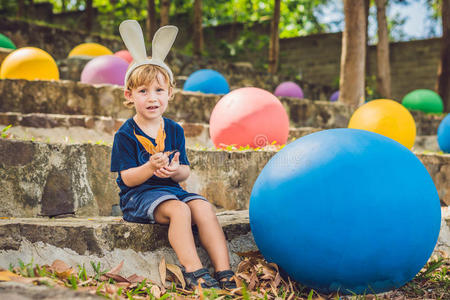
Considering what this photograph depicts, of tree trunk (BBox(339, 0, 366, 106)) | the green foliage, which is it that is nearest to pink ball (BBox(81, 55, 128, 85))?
tree trunk (BBox(339, 0, 366, 106))

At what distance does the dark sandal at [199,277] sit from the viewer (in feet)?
8.88

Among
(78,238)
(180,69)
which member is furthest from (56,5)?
(78,238)

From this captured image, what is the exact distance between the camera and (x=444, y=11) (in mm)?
14242

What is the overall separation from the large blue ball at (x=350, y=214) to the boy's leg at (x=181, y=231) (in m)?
0.45

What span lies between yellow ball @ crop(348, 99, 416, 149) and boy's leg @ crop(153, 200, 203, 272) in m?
4.08

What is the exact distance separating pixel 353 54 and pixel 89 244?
749 centimetres

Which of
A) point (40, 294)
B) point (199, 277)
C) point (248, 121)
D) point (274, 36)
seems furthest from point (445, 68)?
point (40, 294)

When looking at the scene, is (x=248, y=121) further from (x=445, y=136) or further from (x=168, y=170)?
(x=445, y=136)

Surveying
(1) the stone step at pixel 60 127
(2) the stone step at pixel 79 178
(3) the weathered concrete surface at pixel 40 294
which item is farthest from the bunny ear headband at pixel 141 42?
(1) the stone step at pixel 60 127

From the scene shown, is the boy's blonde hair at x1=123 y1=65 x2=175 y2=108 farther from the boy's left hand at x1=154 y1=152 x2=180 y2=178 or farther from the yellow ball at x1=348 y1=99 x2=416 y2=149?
the yellow ball at x1=348 y1=99 x2=416 y2=149

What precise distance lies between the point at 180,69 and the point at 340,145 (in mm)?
10104

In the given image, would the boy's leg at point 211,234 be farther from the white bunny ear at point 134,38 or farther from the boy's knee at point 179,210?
the white bunny ear at point 134,38

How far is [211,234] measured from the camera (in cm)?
298

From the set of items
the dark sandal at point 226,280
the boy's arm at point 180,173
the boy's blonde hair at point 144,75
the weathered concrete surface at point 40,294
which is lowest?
the dark sandal at point 226,280
